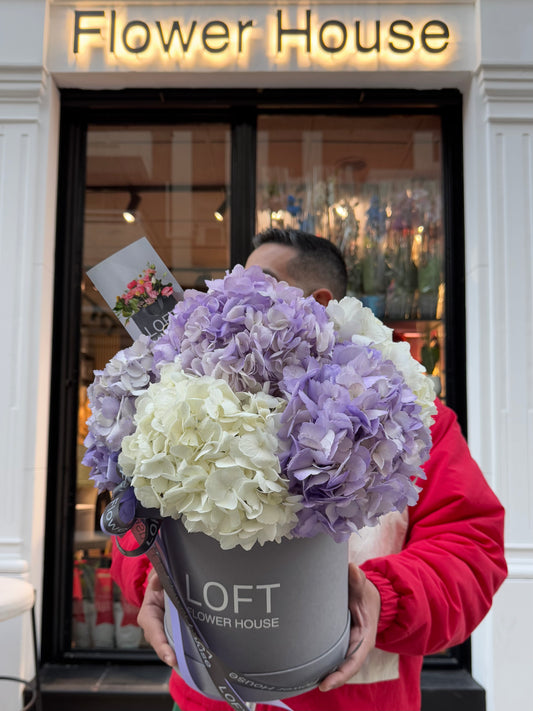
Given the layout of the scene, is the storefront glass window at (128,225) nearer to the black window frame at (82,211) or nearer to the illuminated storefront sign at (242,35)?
the black window frame at (82,211)

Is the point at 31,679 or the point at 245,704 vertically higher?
the point at 245,704

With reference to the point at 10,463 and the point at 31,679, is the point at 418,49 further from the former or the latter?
the point at 31,679

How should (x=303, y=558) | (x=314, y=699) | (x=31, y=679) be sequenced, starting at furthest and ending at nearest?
(x=31, y=679) → (x=314, y=699) → (x=303, y=558)

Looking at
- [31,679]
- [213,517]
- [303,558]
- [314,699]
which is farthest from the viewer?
[31,679]

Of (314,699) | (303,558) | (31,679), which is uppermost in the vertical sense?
(303,558)

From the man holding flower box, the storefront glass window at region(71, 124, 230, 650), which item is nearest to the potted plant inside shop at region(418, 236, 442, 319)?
the storefront glass window at region(71, 124, 230, 650)

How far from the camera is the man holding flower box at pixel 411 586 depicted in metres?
1.03

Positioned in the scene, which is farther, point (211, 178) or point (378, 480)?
point (211, 178)

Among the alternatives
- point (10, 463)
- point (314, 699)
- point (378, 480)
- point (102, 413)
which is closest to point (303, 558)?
point (378, 480)

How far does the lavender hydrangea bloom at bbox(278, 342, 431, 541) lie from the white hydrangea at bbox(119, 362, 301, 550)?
0.03 m

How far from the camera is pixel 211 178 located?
3781 millimetres

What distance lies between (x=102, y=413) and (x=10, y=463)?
2619mm

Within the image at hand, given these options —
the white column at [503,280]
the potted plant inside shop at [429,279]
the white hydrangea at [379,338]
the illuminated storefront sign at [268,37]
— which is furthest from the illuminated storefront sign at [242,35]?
the white hydrangea at [379,338]

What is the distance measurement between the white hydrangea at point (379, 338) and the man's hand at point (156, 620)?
0.50 m
